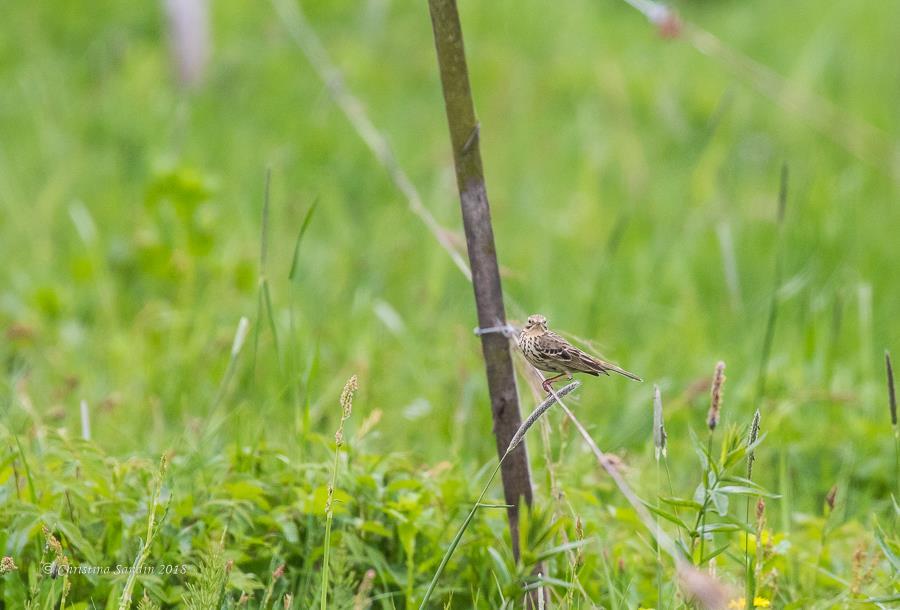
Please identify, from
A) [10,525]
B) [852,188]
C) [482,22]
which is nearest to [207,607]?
[10,525]

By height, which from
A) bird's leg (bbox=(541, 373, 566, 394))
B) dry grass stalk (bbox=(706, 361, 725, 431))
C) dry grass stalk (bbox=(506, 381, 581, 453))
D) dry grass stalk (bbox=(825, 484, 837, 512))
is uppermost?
bird's leg (bbox=(541, 373, 566, 394))

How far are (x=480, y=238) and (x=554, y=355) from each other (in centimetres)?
30

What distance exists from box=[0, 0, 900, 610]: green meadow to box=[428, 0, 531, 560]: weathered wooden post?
8 cm

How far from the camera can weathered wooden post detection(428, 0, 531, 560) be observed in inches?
70.0

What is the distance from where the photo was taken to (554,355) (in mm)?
1639

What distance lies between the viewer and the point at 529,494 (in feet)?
6.20

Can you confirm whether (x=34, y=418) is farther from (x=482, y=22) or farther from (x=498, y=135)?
(x=482, y=22)

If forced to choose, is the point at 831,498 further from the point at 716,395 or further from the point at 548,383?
the point at 548,383

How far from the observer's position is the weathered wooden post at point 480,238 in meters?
1.78

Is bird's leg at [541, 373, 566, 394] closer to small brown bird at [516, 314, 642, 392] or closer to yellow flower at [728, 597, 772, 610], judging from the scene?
small brown bird at [516, 314, 642, 392]

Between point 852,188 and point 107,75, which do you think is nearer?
point 852,188

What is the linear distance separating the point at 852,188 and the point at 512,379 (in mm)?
3414

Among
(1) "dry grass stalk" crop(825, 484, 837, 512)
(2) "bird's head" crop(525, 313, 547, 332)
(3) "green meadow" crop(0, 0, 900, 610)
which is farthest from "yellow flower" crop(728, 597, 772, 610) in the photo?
(2) "bird's head" crop(525, 313, 547, 332)

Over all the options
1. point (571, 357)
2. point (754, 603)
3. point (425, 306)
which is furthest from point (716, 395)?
point (425, 306)
